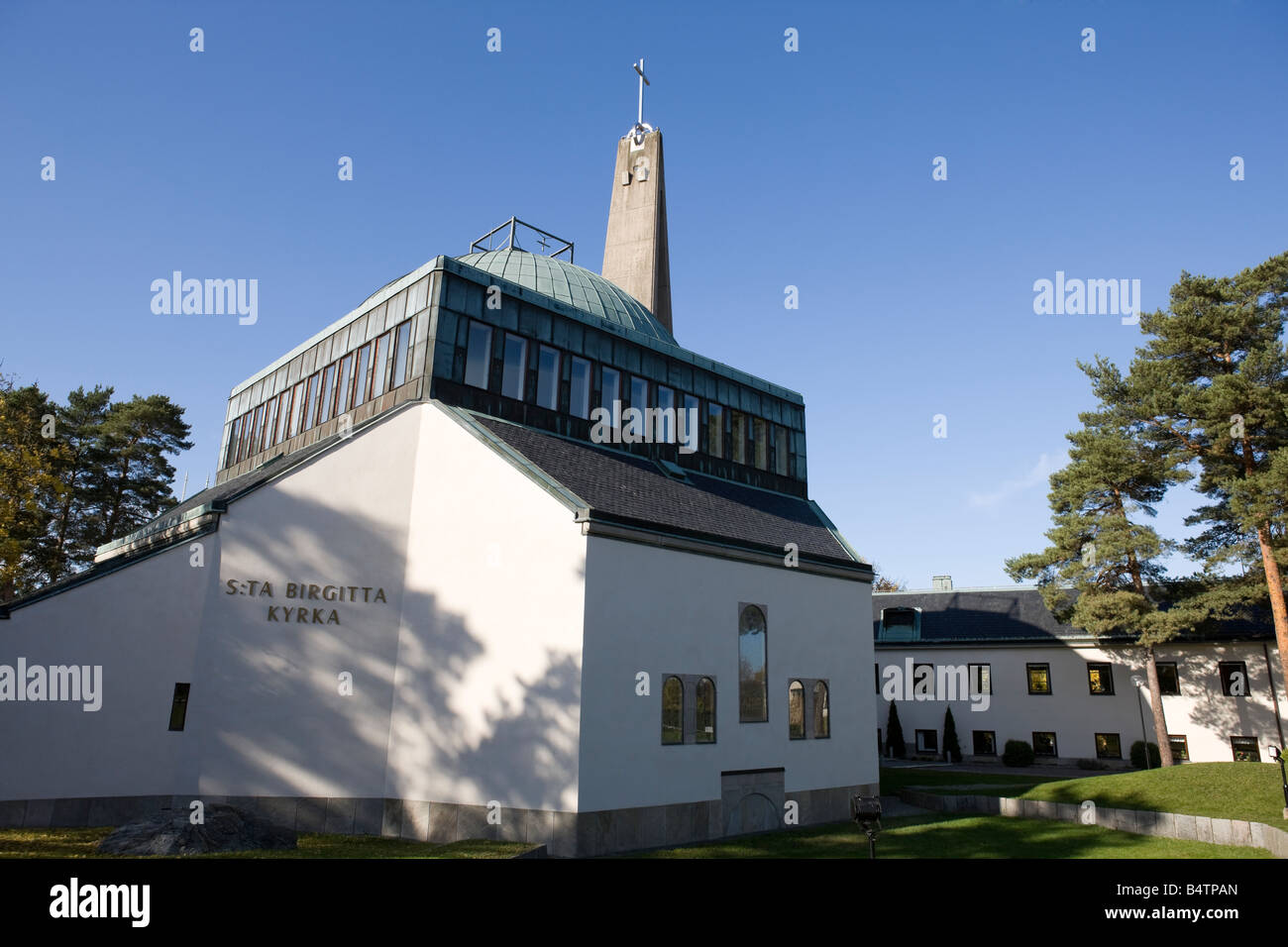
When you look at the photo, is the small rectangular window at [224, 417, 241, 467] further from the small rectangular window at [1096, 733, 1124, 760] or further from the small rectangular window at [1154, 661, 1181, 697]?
the small rectangular window at [1154, 661, 1181, 697]

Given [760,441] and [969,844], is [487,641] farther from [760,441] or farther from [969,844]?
[760,441]

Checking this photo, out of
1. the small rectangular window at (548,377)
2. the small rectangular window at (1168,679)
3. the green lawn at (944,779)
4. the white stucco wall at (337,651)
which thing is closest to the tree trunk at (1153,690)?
the small rectangular window at (1168,679)

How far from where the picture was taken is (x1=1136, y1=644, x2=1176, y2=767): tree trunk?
→ 3619 centimetres

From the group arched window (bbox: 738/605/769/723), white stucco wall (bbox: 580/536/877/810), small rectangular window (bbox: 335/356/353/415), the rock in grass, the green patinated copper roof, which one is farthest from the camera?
the green patinated copper roof

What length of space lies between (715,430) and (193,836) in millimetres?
22296

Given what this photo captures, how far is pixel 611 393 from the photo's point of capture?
28.4 meters

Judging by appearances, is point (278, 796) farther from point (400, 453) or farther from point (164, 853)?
point (400, 453)

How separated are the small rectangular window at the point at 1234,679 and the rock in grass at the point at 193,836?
42542mm

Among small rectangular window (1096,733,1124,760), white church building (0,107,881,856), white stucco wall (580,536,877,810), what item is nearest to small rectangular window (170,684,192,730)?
white church building (0,107,881,856)

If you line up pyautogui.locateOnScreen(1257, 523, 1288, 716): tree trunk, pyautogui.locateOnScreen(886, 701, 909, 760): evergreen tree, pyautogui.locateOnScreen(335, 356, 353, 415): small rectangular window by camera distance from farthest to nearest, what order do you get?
pyautogui.locateOnScreen(886, 701, 909, 760): evergreen tree < pyautogui.locateOnScreen(1257, 523, 1288, 716): tree trunk < pyautogui.locateOnScreen(335, 356, 353, 415): small rectangular window

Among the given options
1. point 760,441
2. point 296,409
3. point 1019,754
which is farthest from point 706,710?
point 1019,754

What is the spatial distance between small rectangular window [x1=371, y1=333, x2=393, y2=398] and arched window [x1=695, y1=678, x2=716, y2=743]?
45.2 feet

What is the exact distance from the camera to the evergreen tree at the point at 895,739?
151ft
